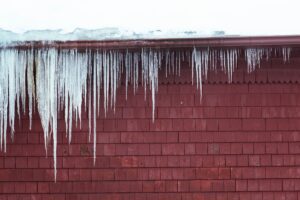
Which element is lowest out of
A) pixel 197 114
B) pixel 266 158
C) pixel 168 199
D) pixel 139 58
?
pixel 168 199

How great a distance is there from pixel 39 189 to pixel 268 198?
2.68 m

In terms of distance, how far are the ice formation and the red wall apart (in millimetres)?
177

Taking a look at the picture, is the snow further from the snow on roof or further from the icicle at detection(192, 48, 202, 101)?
the icicle at detection(192, 48, 202, 101)

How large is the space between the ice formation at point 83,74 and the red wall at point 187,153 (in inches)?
7.0

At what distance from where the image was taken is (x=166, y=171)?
25.5 feet

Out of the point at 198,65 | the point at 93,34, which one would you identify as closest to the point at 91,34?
the point at 93,34

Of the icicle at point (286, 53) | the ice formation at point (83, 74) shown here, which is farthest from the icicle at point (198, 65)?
the icicle at point (286, 53)

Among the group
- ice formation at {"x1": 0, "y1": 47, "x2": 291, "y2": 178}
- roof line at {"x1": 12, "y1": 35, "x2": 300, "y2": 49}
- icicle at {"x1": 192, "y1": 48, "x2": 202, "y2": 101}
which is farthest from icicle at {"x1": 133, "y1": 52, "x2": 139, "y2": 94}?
icicle at {"x1": 192, "y1": 48, "x2": 202, "y2": 101}

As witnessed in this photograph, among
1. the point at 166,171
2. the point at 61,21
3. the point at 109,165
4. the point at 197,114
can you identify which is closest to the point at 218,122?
the point at 197,114

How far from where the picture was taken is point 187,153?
25.5 feet

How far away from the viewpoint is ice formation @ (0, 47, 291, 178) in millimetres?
7566

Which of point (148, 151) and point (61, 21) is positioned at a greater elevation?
point (61, 21)

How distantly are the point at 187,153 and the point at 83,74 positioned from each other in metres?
1.51

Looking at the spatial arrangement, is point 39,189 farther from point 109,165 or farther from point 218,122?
point 218,122
